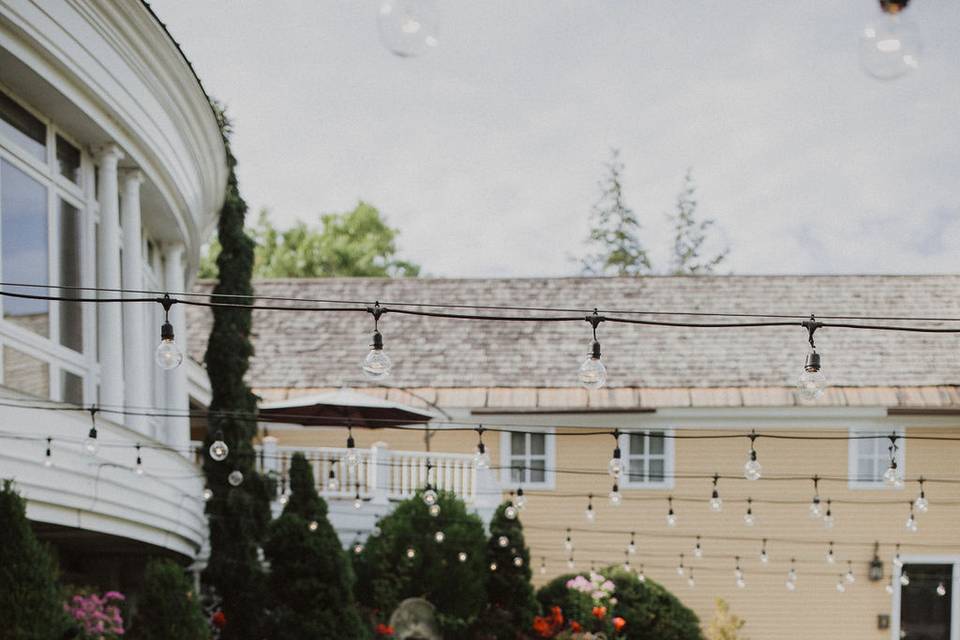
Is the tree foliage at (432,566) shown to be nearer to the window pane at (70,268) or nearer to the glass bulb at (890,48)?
the window pane at (70,268)

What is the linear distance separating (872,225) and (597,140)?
30.5 ft

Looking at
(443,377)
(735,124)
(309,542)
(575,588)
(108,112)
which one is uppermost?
(735,124)

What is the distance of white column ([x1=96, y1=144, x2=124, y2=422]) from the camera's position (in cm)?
1014

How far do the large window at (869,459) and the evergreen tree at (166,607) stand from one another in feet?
41.1

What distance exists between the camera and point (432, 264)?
40031 mm

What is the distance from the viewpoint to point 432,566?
16.5 m

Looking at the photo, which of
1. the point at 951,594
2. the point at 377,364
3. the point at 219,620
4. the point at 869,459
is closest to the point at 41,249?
the point at 377,364

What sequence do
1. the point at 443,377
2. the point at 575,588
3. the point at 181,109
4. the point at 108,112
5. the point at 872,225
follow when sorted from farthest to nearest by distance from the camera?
1. the point at 872,225
2. the point at 443,377
3. the point at 575,588
4. the point at 181,109
5. the point at 108,112

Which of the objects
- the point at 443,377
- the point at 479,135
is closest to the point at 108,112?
the point at 443,377

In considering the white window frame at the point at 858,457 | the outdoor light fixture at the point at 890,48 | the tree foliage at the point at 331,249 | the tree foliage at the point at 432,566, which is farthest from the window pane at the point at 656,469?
the tree foliage at the point at 331,249

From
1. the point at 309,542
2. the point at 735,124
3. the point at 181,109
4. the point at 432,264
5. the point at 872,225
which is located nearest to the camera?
the point at 181,109

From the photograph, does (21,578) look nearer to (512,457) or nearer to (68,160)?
(68,160)

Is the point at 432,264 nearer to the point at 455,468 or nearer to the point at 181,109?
the point at 455,468

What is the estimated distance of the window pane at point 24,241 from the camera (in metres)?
9.01
